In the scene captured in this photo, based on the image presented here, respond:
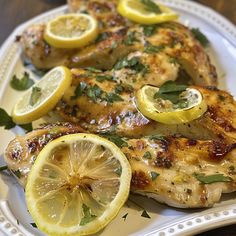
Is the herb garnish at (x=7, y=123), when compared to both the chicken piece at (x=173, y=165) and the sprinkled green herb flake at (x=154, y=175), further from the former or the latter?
the sprinkled green herb flake at (x=154, y=175)

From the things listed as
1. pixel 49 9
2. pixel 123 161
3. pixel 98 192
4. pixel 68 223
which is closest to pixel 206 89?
pixel 123 161

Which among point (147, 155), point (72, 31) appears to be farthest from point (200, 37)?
point (147, 155)

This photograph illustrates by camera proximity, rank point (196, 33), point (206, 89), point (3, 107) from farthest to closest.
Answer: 1. point (196, 33)
2. point (3, 107)
3. point (206, 89)

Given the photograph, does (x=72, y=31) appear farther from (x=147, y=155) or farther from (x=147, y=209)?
(x=147, y=209)

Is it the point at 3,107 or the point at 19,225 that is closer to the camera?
the point at 19,225

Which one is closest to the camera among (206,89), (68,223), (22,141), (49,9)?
(68,223)

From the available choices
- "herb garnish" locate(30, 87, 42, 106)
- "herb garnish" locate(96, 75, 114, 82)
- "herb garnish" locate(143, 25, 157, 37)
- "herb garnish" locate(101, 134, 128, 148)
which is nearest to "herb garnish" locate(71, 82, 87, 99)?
"herb garnish" locate(96, 75, 114, 82)

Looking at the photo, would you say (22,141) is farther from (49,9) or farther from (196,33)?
(49,9)
